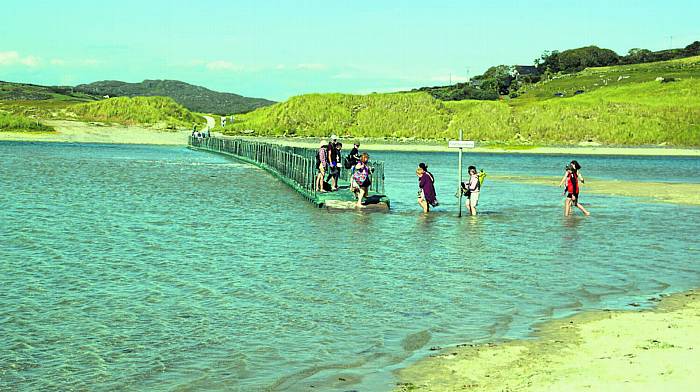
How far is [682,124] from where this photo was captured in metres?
127

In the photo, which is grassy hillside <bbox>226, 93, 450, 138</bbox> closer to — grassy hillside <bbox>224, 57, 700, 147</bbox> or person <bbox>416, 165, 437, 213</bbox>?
grassy hillside <bbox>224, 57, 700, 147</bbox>

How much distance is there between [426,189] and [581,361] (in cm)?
1777

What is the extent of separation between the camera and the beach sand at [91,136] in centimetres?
11656

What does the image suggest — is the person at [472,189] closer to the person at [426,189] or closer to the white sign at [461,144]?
the person at [426,189]

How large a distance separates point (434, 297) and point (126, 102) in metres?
162

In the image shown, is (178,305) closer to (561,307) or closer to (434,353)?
(434,353)

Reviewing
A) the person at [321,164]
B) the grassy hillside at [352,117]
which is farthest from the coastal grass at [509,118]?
the person at [321,164]

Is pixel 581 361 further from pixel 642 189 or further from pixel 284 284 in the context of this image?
pixel 642 189

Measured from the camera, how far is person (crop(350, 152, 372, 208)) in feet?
85.7

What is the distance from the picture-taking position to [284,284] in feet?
A: 46.0

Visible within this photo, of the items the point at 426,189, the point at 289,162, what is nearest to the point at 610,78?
the point at 289,162

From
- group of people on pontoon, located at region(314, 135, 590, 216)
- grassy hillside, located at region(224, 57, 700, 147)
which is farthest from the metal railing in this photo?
grassy hillside, located at region(224, 57, 700, 147)

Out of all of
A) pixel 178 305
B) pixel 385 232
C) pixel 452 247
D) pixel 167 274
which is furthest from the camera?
pixel 385 232

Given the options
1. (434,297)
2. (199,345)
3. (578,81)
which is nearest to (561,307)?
(434,297)
